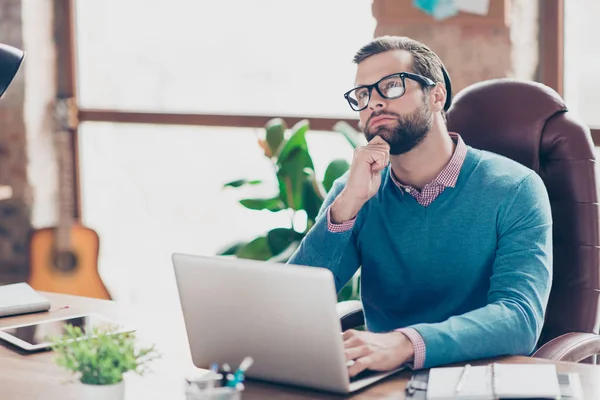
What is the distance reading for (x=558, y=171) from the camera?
6.91ft

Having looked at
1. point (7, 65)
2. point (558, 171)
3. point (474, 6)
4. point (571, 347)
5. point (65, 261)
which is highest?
point (474, 6)

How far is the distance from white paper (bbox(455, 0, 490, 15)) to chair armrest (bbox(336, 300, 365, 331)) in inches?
48.4

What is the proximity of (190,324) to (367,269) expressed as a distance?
63cm

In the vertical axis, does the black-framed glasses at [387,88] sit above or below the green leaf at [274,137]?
above

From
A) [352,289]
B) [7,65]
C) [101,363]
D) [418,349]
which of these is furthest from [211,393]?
[352,289]

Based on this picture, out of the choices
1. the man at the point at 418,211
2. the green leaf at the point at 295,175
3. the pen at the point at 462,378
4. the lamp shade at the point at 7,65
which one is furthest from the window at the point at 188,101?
the pen at the point at 462,378

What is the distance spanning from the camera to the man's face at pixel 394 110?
1952mm

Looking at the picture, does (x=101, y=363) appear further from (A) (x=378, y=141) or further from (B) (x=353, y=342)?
(A) (x=378, y=141)

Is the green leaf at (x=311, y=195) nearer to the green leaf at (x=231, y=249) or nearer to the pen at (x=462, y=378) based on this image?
the green leaf at (x=231, y=249)

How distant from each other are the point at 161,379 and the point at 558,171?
1.07 m

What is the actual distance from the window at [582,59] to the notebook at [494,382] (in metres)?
1.72

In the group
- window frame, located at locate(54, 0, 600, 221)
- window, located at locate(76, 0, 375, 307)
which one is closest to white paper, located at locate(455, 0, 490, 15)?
window, located at locate(76, 0, 375, 307)

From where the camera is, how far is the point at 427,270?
195 cm

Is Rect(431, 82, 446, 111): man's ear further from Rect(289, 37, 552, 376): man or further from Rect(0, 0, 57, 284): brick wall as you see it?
Rect(0, 0, 57, 284): brick wall
